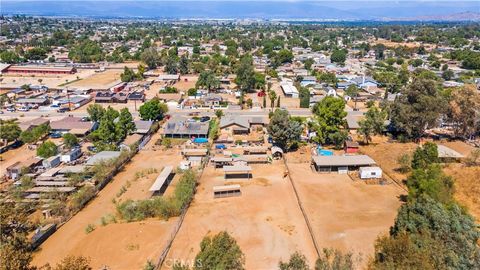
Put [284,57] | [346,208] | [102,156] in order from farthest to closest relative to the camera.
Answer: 1. [284,57]
2. [102,156]
3. [346,208]

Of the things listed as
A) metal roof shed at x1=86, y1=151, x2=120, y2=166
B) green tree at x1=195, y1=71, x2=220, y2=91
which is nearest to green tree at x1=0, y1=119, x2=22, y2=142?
metal roof shed at x1=86, y1=151, x2=120, y2=166

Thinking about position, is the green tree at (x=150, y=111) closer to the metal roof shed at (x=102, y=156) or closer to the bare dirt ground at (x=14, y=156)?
the metal roof shed at (x=102, y=156)

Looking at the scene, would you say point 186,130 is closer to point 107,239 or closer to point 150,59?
point 107,239

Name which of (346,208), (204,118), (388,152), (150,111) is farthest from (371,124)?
(150,111)

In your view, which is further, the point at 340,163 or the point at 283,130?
the point at 283,130

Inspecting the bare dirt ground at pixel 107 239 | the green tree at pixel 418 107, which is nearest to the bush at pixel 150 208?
the bare dirt ground at pixel 107 239

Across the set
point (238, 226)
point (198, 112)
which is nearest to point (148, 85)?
point (198, 112)
